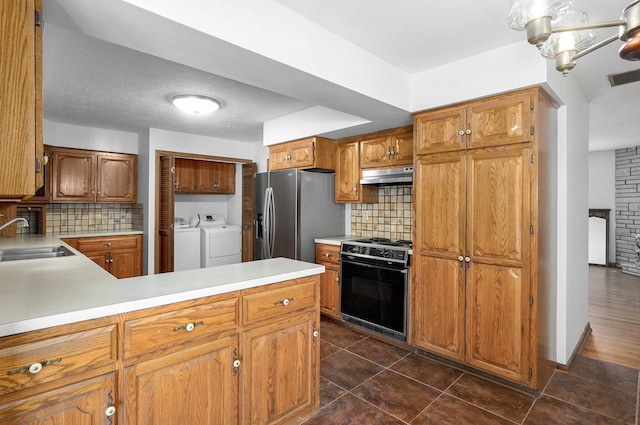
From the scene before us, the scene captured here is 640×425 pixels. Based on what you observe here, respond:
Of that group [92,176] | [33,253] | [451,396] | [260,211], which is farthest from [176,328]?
[92,176]

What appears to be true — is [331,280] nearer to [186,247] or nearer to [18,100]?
[186,247]

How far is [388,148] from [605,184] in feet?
20.0

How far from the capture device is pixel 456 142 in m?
2.58

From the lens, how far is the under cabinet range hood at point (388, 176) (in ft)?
10.3

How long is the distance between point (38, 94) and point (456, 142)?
2.52 m

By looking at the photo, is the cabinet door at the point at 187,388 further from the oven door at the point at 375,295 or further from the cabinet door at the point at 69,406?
the oven door at the point at 375,295

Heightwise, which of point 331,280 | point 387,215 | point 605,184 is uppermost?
point 605,184

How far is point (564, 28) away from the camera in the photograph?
102 cm

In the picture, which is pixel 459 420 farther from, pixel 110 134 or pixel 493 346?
pixel 110 134

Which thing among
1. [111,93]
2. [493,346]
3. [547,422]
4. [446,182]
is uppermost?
[111,93]

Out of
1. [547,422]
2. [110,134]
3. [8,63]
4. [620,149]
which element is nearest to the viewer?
[8,63]

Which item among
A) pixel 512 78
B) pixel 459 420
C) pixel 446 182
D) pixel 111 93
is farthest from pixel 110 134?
pixel 459 420

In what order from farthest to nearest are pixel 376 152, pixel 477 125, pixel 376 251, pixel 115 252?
pixel 115 252
pixel 376 152
pixel 376 251
pixel 477 125

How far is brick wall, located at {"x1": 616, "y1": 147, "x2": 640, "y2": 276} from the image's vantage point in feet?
20.5
